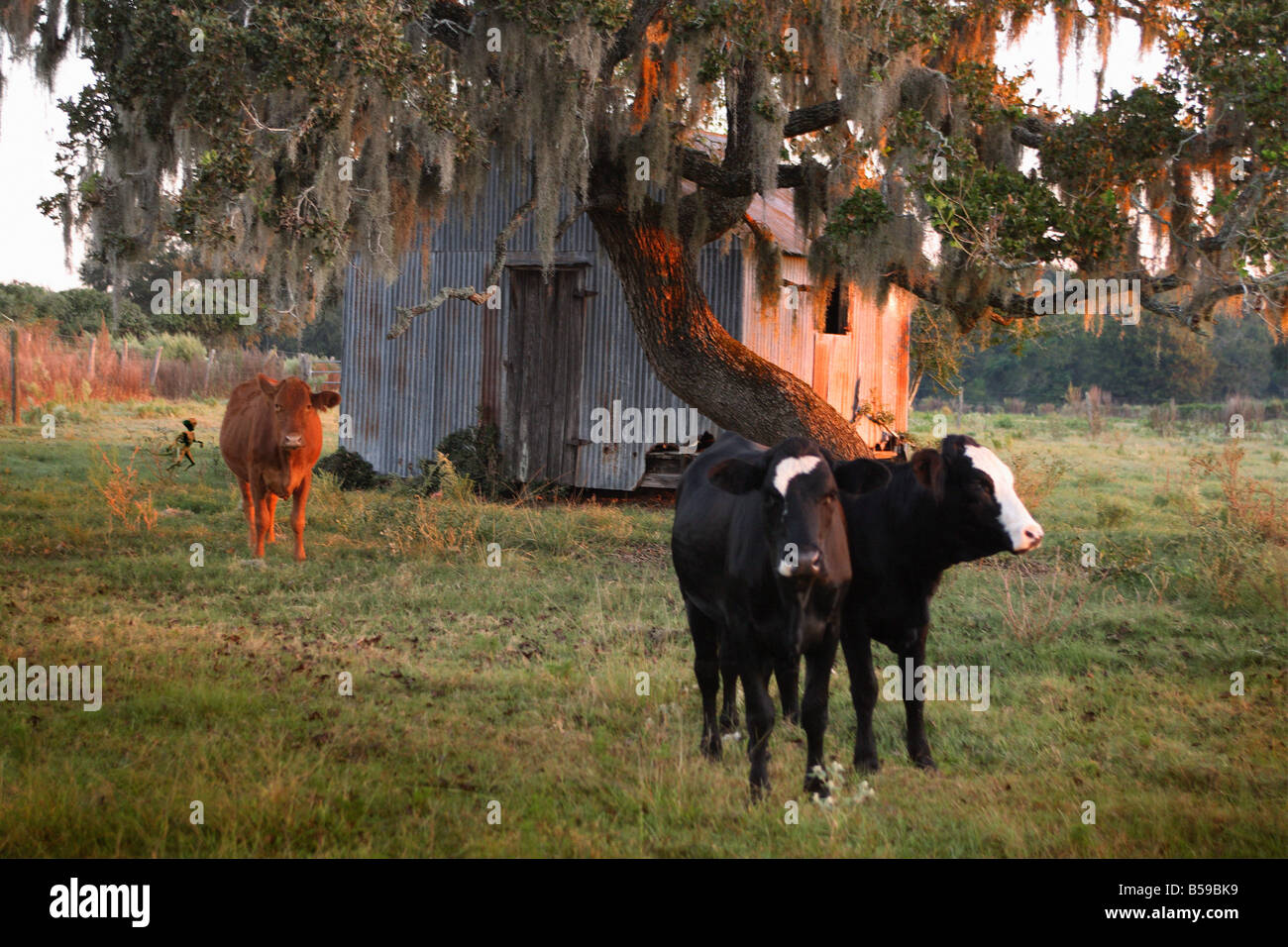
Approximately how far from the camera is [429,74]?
9.65 metres

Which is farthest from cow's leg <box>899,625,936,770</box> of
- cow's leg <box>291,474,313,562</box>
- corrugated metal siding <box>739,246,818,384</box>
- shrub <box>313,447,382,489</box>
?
shrub <box>313,447,382,489</box>

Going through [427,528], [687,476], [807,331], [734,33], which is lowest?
[427,528]

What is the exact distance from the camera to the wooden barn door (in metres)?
15.9

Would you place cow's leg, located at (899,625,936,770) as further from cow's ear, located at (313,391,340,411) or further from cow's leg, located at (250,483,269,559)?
cow's ear, located at (313,391,340,411)

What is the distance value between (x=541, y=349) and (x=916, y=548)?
11.2 meters

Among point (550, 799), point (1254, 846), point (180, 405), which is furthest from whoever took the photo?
point (180, 405)

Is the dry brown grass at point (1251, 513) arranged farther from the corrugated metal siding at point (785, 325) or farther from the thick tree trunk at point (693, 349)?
the corrugated metal siding at point (785, 325)

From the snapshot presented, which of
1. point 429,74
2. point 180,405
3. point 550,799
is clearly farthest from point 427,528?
point 180,405

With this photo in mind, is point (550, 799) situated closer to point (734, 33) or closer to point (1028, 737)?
point (1028, 737)

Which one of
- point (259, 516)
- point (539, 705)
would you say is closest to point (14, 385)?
point (259, 516)

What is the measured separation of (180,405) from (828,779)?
24.8m

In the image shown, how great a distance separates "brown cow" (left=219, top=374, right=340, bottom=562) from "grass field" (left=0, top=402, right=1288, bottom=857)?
36cm

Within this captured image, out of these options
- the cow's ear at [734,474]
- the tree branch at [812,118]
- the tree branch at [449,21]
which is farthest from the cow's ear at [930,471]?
the tree branch at [449,21]

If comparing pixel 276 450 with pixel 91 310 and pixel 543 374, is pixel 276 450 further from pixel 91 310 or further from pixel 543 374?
pixel 91 310
